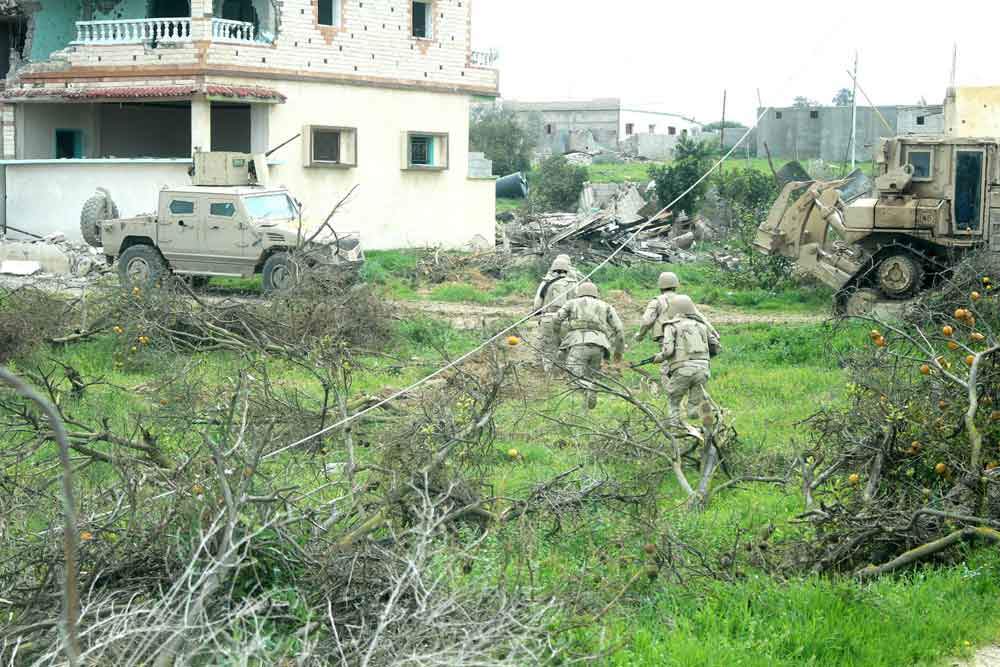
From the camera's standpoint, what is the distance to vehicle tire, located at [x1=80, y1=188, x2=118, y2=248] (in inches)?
859

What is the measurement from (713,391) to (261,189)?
922cm

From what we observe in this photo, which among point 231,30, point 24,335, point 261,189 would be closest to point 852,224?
point 261,189

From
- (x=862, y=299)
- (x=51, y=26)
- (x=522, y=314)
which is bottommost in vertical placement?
(x=522, y=314)

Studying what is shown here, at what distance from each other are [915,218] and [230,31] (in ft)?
46.4

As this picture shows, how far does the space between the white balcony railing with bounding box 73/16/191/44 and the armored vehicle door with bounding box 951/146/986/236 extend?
1444cm

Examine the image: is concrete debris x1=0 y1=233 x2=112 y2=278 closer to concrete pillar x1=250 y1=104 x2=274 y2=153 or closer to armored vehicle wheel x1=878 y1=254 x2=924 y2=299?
concrete pillar x1=250 y1=104 x2=274 y2=153

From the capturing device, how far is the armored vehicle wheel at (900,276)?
17.4m

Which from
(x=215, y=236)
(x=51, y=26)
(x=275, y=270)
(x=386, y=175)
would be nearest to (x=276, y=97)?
(x=386, y=175)

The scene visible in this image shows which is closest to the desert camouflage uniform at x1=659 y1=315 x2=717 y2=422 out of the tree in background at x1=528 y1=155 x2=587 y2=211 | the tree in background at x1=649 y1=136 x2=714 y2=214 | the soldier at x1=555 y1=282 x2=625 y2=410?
the soldier at x1=555 y1=282 x2=625 y2=410

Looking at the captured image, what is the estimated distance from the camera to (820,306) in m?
19.8

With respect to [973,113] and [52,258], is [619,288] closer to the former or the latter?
[973,113]

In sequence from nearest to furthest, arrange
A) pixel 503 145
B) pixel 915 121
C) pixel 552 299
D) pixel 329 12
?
pixel 552 299 → pixel 329 12 → pixel 915 121 → pixel 503 145

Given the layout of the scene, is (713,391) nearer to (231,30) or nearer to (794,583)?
(794,583)

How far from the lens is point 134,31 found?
25.4 m
